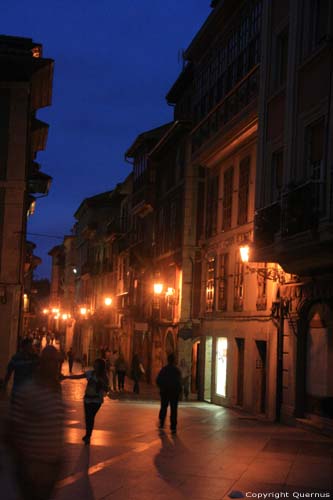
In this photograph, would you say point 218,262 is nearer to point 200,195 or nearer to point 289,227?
point 200,195

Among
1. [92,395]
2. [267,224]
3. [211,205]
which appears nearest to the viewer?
[92,395]

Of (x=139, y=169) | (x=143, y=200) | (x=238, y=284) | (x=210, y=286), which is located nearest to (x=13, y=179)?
(x=210, y=286)

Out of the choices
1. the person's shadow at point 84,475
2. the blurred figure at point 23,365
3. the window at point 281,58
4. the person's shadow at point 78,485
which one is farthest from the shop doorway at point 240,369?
the person's shadow at point 78,485

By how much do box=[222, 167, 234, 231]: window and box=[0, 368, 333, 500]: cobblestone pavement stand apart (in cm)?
980

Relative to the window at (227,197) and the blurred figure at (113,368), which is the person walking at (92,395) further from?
the blurred figure at (113,368)

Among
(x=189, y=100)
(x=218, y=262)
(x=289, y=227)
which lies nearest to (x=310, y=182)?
(x=289, y=227)

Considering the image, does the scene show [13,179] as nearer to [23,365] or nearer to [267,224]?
[267,224]

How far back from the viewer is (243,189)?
2628 centimetres

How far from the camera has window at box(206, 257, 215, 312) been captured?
2978cm

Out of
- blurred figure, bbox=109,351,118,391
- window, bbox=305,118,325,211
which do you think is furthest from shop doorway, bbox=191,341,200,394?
window, bbox=305,118,325,211

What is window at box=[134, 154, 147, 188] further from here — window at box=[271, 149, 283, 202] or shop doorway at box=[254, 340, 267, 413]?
window at box=[271, 149, 283, 202]

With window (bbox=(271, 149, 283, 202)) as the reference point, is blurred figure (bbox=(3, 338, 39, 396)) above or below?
below

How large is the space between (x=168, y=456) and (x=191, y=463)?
83cm

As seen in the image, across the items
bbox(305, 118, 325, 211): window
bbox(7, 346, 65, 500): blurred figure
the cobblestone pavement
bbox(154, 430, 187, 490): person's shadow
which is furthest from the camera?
bbox(305, 118, 325, 211): window
